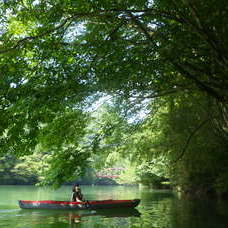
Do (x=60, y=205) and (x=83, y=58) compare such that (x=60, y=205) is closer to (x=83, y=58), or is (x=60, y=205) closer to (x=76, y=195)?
(x=76, y=195)

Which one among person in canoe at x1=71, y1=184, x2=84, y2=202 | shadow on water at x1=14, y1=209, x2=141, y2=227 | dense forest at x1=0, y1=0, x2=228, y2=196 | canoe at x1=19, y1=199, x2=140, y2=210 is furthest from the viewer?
person in canoe at x1=71, y1=184, x2=84, y2=202

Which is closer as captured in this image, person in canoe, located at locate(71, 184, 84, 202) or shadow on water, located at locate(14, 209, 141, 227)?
shadow on water, located at locate(14, 209, 141, 227)

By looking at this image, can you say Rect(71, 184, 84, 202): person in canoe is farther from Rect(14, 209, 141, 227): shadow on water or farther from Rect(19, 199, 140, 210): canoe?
Rect(14, 209, 141, 227): shadow on water

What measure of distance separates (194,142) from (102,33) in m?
10.6

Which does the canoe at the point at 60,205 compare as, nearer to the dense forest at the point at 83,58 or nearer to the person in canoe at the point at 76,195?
the person in canoe at the point at 76,195

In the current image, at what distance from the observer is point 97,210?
18047mm

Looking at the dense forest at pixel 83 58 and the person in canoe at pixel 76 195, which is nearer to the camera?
the dense forest at pixel 83 58

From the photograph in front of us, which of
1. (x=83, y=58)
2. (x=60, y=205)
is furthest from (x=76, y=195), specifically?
(x=83, y=58)

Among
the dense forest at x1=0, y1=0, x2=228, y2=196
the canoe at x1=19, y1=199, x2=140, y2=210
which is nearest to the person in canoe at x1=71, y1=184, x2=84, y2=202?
the canoe at x1=19, y1=199, x2=140, y2=210

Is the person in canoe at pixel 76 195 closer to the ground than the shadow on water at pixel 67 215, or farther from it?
farther from it

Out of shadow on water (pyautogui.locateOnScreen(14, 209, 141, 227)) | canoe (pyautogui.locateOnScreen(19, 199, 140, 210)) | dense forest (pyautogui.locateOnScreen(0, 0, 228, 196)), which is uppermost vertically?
dense forest (pyautogui.locateOnScreen(0, 0, 228, 196))

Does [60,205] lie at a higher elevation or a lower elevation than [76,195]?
lower

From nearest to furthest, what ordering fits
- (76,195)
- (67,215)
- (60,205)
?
(67,215)
(60,205)
(76,195)

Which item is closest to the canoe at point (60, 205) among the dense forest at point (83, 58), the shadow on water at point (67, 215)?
the shadow on water at point (67, 215)
